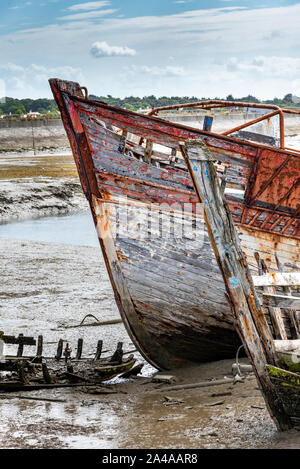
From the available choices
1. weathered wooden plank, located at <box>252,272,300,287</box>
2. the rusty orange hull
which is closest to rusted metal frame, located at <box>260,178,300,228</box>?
the rusty orange hull

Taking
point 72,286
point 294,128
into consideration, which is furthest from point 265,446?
point 294,128

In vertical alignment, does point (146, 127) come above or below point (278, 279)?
above

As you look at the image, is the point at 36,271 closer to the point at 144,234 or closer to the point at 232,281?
the point at 144,234

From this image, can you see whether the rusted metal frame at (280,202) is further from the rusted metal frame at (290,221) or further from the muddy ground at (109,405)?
the muddy ground at (109,405)

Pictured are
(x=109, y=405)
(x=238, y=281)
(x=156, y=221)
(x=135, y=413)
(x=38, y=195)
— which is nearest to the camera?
(x=238, y=281)

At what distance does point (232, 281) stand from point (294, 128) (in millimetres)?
64290

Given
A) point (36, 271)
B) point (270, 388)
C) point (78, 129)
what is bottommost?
point (36, 271)

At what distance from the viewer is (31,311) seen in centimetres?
1059

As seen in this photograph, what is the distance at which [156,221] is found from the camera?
7266 millimetres

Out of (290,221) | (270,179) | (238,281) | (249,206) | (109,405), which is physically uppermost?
(270,179)

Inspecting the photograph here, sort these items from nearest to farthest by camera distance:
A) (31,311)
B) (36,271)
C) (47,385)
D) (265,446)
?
(265,446)
(47,385)
(31,311)
(36,271)

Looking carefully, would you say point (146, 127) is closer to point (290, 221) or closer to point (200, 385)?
point (290, 221)

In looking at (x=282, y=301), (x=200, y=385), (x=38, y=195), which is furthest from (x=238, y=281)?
(x=38, y=195)

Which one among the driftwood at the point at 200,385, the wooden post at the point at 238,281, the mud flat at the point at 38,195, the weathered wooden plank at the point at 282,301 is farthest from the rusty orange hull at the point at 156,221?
the mud flat at the point at 38,195
